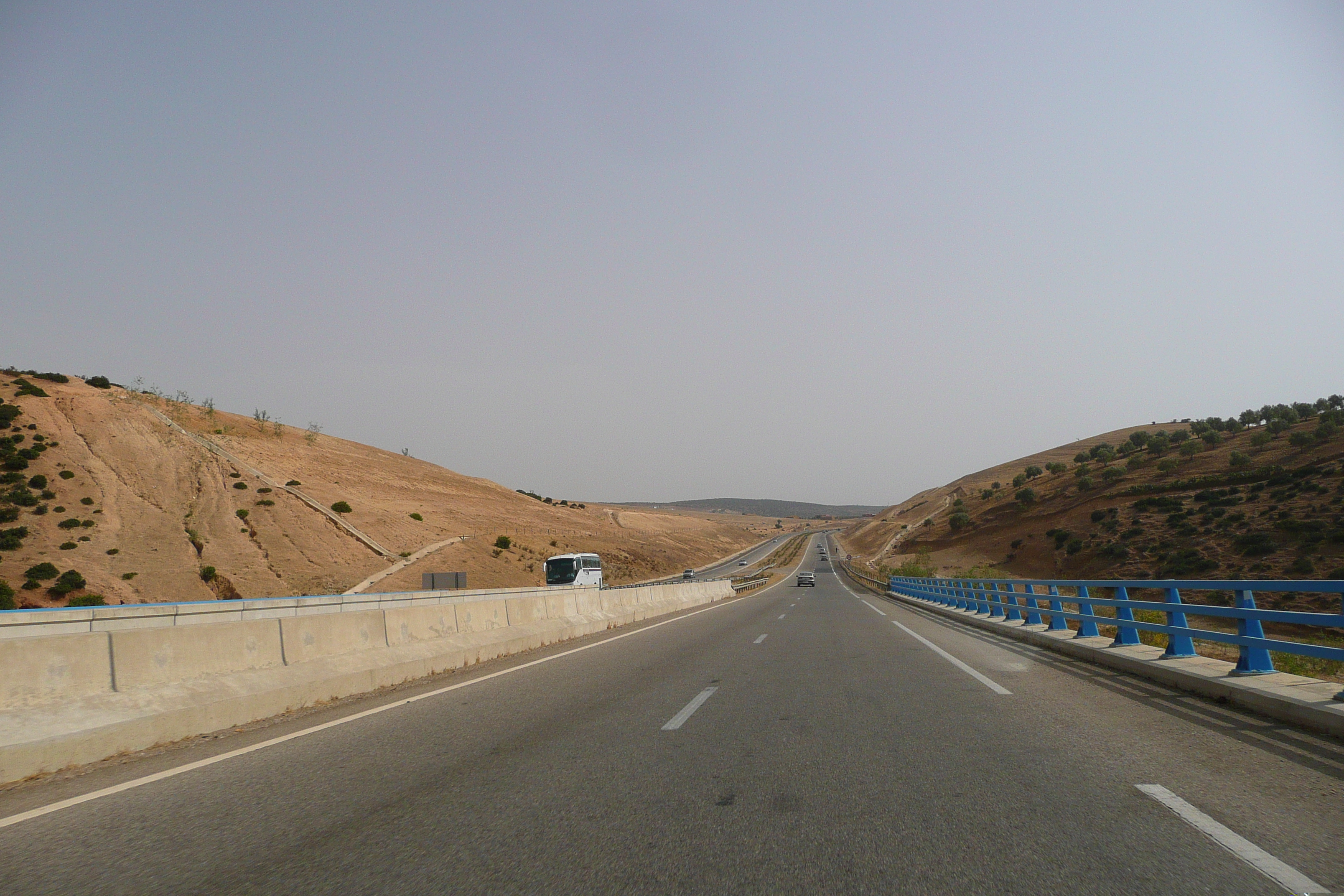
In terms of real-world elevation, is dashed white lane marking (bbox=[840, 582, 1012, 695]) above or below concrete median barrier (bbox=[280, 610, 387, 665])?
below

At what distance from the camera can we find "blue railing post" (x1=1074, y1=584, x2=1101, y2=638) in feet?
47.5

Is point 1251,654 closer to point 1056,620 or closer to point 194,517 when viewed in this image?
point 1056,620

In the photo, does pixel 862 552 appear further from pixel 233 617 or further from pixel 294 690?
pixel 294 690

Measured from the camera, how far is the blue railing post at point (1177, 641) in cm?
1084

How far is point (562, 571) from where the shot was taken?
170 feet

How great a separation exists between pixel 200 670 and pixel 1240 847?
27.2ft

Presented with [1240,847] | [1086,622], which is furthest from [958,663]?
[1240,847]

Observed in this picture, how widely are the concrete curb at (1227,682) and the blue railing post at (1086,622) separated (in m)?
0.19

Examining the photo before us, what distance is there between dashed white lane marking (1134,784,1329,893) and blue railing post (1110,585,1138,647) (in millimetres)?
8368

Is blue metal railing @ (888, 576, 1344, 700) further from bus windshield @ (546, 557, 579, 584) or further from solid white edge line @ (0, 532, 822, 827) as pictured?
bus windshield @ (546, 557, 579, 584)

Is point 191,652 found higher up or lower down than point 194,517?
lower down

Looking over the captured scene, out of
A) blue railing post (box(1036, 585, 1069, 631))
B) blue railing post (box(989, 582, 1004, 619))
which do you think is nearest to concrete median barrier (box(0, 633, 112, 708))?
blue railing post (box(1036, 585, 1069, 631))

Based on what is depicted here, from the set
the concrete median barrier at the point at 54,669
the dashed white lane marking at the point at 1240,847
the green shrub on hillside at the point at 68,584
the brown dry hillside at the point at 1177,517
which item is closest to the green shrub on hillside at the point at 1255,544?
the brown dry hillside at the point at 1177,517

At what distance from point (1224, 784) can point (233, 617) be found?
1589 inches
